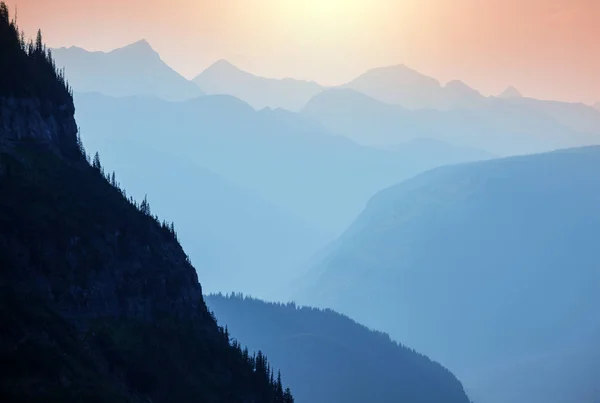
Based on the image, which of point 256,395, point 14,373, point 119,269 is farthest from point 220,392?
point 14,373

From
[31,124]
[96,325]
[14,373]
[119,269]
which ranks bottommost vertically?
[14,373]

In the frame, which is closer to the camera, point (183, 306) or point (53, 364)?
point (53, 364)

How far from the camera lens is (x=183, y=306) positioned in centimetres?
19988

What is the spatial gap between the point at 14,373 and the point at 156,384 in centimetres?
4728

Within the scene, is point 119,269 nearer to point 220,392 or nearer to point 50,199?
point 50,199

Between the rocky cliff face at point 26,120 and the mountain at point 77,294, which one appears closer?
the mountain at point 77,294

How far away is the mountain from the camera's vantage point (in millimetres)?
129625

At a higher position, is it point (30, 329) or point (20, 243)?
point (20, 243)

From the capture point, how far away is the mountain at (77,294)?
130 metres

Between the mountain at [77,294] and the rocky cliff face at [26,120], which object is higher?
the rocky cliff face at [26,120]

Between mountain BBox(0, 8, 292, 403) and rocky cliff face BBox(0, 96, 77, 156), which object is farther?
rocky cliff face BBox(0, 96, 77, 156)

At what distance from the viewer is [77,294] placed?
162750 millimetres

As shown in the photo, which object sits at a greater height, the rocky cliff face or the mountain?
the rocky cliff face

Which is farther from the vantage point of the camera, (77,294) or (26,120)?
(26,120)
